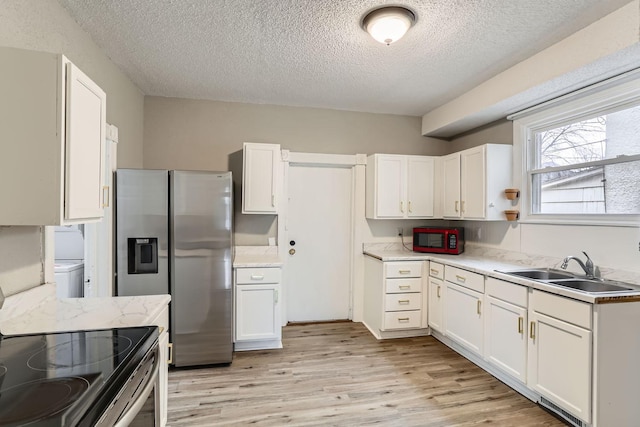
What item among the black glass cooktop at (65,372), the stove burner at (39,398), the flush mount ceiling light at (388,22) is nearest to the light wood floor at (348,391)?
the black glass cooktop at (65,372)

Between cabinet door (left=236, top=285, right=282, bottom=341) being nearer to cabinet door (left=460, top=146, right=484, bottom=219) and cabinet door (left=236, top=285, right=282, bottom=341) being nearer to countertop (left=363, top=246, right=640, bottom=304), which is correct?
countertop (left=363, top=246, right=640, bottom=304)

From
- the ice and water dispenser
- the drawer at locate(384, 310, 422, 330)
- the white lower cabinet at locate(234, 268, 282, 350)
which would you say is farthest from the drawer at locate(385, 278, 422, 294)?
A: the ice and water dispenser

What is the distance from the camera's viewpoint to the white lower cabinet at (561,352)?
188 centimetres

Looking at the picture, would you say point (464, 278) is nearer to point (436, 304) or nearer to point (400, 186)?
point (436, 304)

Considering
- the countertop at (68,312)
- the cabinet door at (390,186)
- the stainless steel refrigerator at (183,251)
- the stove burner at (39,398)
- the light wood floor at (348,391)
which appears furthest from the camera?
the cabinet door at (390,186)

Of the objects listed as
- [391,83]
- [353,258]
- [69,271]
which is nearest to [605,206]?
[391,83]

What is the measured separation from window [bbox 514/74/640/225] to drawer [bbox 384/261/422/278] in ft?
3.77

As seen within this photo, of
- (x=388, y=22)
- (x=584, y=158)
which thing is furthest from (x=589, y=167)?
(x=388, y=22)

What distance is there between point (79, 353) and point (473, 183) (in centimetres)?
340

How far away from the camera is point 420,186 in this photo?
3783 millimetres

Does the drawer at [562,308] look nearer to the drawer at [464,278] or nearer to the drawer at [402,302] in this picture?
the drawer at [464,278]

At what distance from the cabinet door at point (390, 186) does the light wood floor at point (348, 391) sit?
58.7 inches

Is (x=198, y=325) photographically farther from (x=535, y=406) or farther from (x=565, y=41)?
(x=565, y=41)

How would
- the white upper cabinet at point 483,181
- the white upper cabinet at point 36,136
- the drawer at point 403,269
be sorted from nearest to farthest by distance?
the white upper cabinet at point 36,136, the white upper cabinet at point 483,181, the drawer at point 403,269
